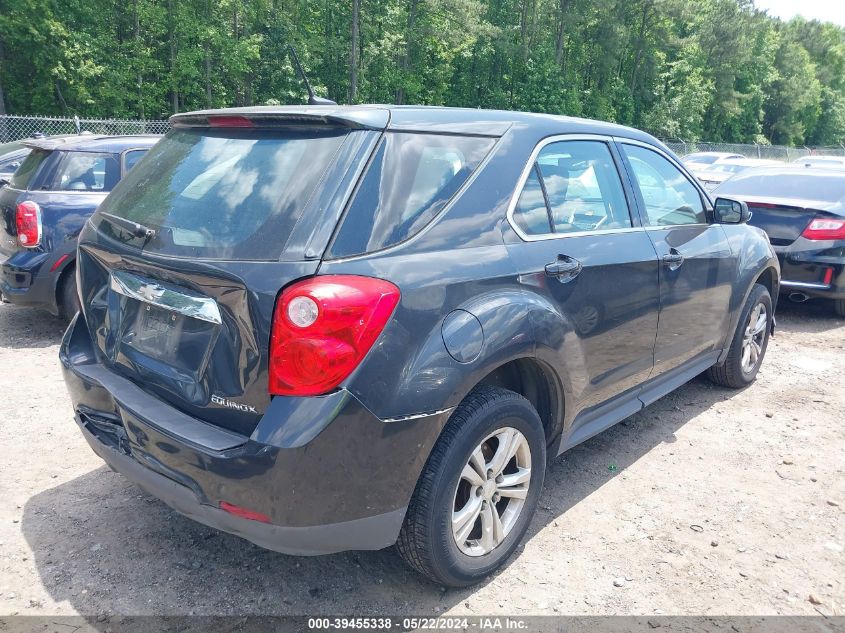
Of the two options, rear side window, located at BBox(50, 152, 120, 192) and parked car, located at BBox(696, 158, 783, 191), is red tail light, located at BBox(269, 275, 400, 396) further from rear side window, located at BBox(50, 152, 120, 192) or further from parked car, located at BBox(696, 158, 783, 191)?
parked car, located at BBox(696, 158, 783, 191)

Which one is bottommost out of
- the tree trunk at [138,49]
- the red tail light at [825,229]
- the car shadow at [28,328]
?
the car shadow at [28,328]

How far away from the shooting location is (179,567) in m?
Result: 2.87

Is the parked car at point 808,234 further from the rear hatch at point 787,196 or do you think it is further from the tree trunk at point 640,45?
the tree trunk at point 640,45

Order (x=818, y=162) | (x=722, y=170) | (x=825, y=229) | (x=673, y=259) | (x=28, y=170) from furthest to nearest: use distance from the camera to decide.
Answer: (x=818, y=162)
(x=722, y=170)
(x=825, y=229)
(x=28, y=170)
(x=673, y=259)

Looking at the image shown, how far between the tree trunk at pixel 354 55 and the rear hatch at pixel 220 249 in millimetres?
35520

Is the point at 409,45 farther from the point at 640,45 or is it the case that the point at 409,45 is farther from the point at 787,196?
the point at 787,196

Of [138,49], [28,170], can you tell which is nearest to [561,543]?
[28,170]

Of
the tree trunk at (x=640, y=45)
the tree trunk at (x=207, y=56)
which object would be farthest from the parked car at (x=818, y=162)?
the tree trunk at (x=640, y=45)

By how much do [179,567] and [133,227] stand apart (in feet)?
4.64

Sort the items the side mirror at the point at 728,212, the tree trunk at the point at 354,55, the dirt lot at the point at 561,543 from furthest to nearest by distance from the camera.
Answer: the tree trunk at the point at 354,55, the side mirror at the point at 728,212, the dirt lot at the point at 561,543

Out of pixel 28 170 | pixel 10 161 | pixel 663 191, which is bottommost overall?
pixel 10 161

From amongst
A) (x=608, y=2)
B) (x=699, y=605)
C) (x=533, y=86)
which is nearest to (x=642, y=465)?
(x=699, y=605)

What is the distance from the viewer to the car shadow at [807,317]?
23.5 ft

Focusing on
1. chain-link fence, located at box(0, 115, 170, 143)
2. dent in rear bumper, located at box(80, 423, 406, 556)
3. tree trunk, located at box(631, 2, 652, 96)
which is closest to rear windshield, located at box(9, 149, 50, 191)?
dent in rear bumper, located at box(80, 423, 406, 556)
